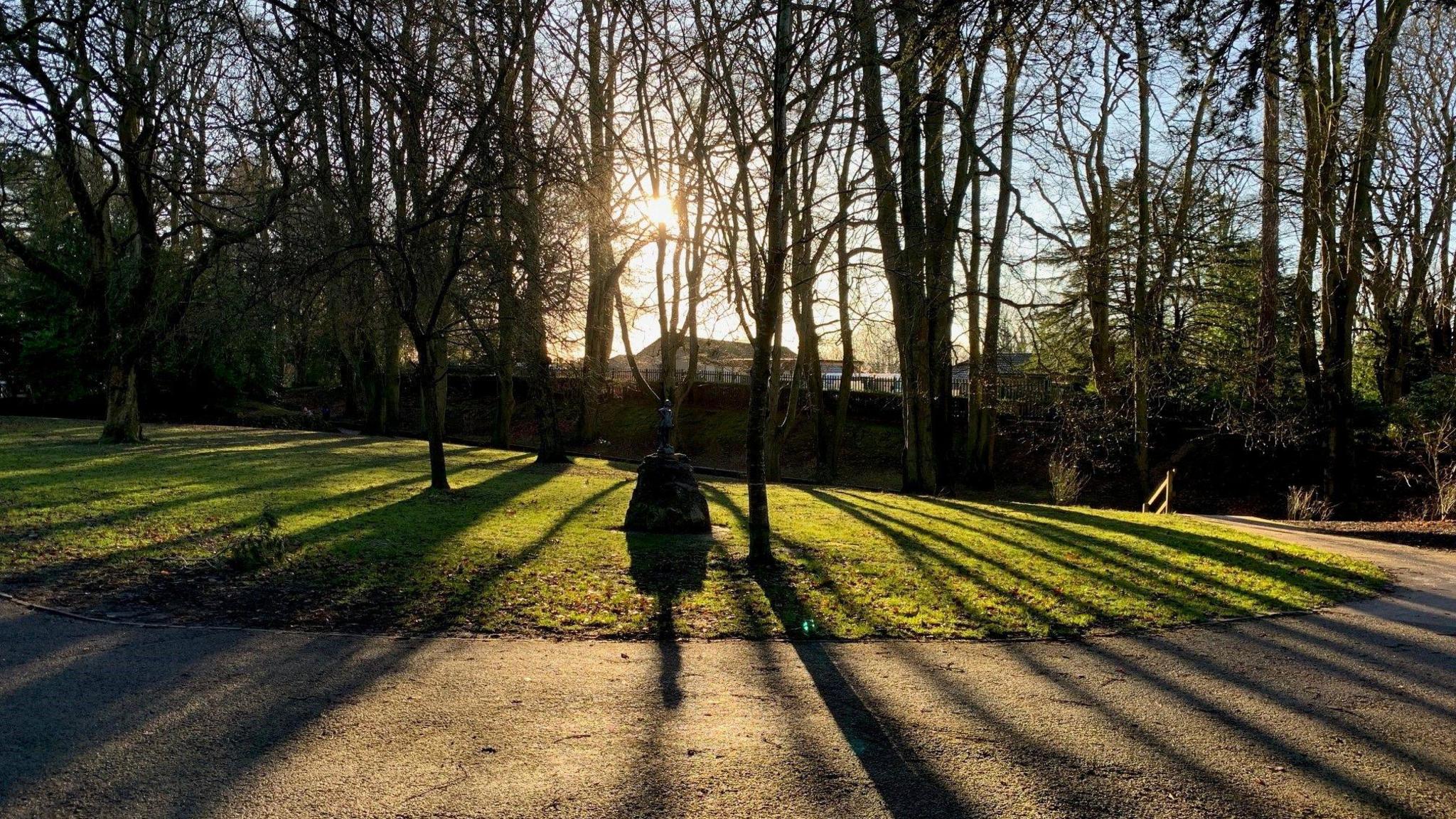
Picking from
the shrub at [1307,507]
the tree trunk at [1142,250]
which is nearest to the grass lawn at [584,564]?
the tree trunk at [1142,250]

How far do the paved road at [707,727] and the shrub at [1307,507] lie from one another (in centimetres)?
1269

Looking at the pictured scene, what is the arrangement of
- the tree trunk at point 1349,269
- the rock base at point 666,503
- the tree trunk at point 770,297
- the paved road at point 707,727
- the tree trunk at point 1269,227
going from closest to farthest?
the paved road at point 707,727 < the tree trunk at point 1269,227 < the tree trunk at point 770,297 < the rock base at point 666,503 < the tree trunk at point 1349,269

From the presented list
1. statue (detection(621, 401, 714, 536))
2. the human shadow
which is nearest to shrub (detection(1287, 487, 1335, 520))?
statue (detection(621, 401, 714, 536))

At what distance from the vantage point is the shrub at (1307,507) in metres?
17.6

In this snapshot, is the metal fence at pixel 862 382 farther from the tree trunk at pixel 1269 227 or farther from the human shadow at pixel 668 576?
the human shadow at pixel 668 576

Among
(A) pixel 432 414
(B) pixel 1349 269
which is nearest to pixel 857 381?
(B) pixel 1349 269

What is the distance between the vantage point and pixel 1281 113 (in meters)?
17.6

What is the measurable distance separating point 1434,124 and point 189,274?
26.1 metres

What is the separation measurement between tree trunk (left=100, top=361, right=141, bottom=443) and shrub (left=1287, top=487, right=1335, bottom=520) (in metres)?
24.5

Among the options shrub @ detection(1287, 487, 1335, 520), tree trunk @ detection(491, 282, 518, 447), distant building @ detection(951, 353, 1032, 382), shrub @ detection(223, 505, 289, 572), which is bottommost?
shrub @ detection(1287, 487, 1335, 520)

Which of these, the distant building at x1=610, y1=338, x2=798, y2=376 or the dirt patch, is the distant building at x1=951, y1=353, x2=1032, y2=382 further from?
the dirt patch

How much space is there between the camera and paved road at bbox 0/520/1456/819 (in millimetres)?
3746

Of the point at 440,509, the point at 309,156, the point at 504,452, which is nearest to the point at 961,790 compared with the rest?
the point at 440,509

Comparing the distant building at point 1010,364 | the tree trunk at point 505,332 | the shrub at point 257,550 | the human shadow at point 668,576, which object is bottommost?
the human shadow at point 668,576
